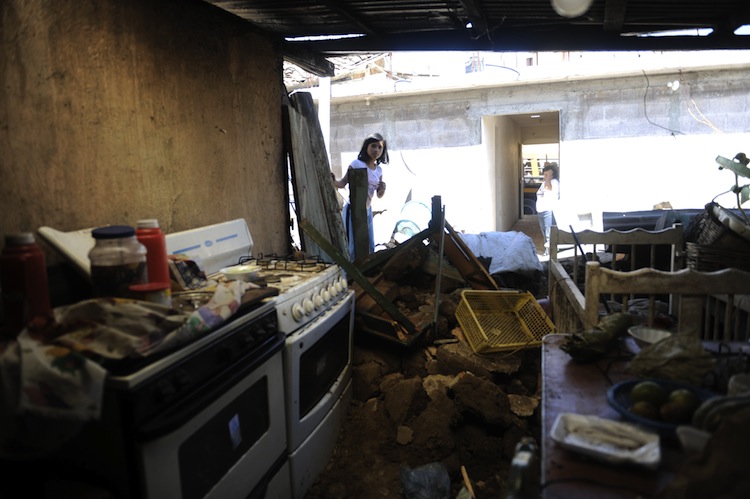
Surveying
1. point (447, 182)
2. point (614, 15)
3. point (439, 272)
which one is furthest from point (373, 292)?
point (447, 182)

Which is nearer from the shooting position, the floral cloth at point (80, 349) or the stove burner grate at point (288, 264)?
the floral cloth at point (80, 349)

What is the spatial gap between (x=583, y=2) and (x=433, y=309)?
2.28m

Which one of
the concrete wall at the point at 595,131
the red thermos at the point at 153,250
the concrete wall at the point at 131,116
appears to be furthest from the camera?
the concrete wall at the point at 595,131

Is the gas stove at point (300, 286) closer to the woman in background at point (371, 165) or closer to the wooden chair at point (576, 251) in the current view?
the wooden chair at point (576, 251)

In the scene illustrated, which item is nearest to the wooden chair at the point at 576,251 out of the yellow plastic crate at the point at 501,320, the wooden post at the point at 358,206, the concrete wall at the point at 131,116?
the yellow plastic crate at the point at 501,320

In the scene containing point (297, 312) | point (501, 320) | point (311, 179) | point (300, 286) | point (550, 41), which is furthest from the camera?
point (311, 179)

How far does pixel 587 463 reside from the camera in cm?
119

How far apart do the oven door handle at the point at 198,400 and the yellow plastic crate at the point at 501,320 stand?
178 centimetres

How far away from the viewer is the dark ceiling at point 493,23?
11.3ft

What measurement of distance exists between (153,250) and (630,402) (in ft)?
5.74

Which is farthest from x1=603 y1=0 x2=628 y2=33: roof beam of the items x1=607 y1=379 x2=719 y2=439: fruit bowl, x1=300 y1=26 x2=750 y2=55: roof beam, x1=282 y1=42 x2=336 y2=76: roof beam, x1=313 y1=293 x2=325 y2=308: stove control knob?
x1=607 y1=379 x2=719 y2=439: fruit bowl

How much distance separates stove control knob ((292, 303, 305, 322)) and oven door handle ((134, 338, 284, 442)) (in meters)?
0.27

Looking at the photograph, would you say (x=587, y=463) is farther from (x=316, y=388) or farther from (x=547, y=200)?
(x=547, y=200)

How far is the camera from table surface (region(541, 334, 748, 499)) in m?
1.10
